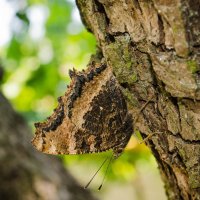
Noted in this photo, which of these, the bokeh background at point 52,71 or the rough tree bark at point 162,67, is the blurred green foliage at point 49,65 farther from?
the rough tree bark at point 162,67

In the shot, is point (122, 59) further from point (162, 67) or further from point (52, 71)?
point (52, 71)

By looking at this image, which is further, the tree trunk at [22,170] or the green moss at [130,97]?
the tree trunk at [22,170]

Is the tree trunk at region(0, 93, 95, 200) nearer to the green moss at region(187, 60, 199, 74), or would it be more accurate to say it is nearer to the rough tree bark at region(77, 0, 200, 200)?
the rough tree bark at region(77, 0, 200, 200)

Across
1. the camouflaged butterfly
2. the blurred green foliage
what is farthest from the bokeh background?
the camouflaged butterfly

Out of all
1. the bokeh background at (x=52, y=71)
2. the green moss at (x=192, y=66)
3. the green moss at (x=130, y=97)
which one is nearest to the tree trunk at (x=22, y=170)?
the bokeh background at (x=52, y=71)

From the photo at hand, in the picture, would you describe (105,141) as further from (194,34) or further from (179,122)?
(194,34)

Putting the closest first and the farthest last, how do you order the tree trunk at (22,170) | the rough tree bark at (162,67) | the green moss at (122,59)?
the rough tree bark at (162,67), the green moss at (122,59), the tree trunk at (22,170)

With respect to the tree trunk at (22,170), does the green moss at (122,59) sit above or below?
above
